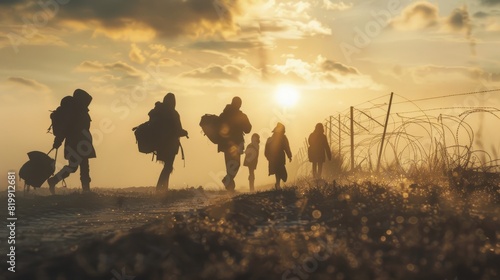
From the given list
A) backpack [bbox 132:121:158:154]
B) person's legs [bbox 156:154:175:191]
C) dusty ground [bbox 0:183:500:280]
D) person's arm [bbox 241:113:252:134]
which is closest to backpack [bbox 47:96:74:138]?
backpack [bbox 132:121:158:154]

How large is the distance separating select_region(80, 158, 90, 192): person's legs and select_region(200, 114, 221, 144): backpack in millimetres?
3139

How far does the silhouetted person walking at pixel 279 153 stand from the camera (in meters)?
19.3

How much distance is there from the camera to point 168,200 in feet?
47.5

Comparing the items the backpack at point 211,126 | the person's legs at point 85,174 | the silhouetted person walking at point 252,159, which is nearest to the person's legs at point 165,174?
the backpack at point 211,126

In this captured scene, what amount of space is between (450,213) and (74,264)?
14.4 feet

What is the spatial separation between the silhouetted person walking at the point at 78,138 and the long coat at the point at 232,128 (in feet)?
10.8

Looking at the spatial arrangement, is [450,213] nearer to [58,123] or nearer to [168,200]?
[168,200]

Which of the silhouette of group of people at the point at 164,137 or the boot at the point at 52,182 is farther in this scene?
the boot at the point at 52,182

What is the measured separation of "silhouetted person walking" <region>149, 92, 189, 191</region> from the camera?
1748cm

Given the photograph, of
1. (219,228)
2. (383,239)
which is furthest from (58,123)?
(383,239)

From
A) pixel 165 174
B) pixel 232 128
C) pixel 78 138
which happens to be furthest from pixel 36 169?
pixel 232 128

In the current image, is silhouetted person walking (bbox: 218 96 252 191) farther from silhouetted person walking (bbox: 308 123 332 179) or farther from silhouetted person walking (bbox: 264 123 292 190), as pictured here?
silhouetted person walking (bbox: 308 123 332 179)

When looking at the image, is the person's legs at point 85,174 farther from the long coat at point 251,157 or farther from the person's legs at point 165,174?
the long coat at point 251,157

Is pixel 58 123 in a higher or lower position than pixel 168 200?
higher
